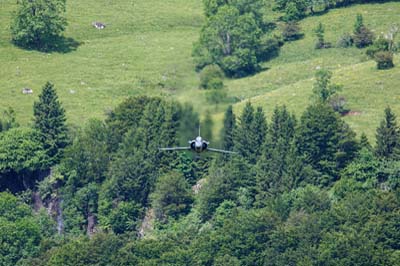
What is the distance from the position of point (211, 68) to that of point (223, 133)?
9272 mm

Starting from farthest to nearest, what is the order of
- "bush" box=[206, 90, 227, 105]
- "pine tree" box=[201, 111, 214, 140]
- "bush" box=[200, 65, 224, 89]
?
1. "bush" box=[200, 65, 224, 89]
2. "bush" box=[206, 90, 227, 105]
3. "pine tree" box=[201, 111, 214, 140]

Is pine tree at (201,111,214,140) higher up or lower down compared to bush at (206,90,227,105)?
lower down

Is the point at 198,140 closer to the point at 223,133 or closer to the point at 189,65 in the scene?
the point at 223,133

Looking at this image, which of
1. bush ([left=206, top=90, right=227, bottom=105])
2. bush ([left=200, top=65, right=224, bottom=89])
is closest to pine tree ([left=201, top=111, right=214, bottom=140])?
bush ([left=206, top=90, right=227, bottom=105])

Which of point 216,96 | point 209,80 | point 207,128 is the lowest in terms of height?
point 207,128

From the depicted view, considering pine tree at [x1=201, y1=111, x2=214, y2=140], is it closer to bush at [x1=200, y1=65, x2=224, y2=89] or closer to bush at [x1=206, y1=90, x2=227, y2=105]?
bush at [x1=206, y1=90, x2=227, y2=105]

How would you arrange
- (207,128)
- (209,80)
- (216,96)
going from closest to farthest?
(207,128) < (216,96) < (209,80)

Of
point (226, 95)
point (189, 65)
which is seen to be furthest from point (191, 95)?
point (189, 65)

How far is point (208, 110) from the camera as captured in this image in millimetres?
172250

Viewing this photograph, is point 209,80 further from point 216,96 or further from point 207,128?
point 207,128

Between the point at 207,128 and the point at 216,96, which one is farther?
the point at 216,96

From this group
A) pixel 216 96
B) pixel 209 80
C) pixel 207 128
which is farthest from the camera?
pixel 209 80

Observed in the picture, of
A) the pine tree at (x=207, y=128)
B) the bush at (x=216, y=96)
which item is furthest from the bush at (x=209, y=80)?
the pine tree at (x=207, y=128)

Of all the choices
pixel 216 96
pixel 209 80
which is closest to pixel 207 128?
pixel 216 96
